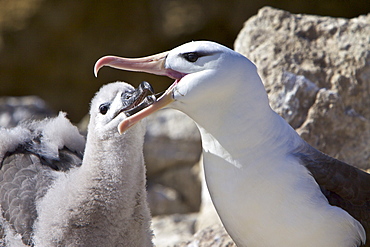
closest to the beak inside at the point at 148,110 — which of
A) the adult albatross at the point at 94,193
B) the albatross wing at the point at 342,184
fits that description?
the adult albatross at the point at 94,193

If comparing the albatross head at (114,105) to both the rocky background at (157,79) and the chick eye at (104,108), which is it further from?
the rocky background at (157,79)

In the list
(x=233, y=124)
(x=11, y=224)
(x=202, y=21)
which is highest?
(x=233, y=124)

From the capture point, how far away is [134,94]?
10.7 feet

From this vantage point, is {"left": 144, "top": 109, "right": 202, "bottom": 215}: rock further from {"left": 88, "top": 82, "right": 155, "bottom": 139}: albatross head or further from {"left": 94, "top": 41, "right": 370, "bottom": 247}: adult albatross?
{"left": 94, "top": 41, "right": 370, "bottom": 247}: adult albatross

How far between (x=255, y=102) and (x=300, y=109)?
163 centimetres

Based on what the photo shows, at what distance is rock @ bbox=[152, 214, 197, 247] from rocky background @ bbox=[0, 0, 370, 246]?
0.01 meters

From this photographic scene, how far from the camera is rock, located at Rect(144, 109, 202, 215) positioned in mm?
6930

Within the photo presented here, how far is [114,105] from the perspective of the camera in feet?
10.8

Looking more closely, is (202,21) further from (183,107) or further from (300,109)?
(183,107)

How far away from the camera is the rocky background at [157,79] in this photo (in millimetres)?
4582

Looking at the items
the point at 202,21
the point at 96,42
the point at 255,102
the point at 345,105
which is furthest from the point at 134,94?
the point at 96,42

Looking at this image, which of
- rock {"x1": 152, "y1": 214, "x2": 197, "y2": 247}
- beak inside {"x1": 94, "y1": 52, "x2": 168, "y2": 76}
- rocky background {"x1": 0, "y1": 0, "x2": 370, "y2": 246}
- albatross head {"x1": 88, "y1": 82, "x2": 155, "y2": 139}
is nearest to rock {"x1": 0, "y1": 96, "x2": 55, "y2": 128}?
rocky background {"x1": 0, "y1": 0, "x2": 370, "y2": 246}

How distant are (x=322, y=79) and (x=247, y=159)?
6.21 feet

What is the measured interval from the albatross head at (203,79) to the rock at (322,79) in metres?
1.61
